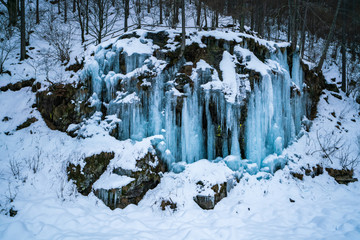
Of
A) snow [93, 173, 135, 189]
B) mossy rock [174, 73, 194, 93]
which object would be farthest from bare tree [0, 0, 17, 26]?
snow [93, 173, 135, 189]

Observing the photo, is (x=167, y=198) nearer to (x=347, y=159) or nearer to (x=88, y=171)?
(x=88, y=171)

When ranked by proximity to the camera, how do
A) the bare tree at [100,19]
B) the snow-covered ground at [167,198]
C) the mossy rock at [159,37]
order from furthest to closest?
the bare tree at [100,19] < the mossy rock at [159,37] < the snow-covered ground at [167,198]

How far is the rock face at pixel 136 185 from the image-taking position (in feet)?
16.7

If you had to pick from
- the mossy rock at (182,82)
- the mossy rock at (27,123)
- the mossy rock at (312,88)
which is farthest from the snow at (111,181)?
the mossy rock at (312,88)

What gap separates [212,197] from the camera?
16.9 ft

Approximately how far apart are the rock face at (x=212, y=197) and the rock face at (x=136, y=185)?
144 centimetres

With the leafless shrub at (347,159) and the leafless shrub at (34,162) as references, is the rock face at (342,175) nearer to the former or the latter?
the leafless shrub at (347,159)

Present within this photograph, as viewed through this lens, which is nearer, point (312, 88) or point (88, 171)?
point (88, 171)

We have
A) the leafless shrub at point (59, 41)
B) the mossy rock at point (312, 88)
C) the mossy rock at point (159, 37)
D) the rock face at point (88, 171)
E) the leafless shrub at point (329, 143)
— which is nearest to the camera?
the rock face at point (88, 171)

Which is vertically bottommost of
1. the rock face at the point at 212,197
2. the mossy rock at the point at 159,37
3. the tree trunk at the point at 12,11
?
the rock face at the point at 212,197

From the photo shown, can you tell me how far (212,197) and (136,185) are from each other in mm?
2272

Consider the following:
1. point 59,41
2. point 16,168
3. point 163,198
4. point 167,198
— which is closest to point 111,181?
point 163,198

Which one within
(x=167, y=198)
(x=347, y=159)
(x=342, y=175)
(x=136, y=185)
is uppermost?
(x=347, y=159)

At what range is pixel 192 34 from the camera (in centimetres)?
776
